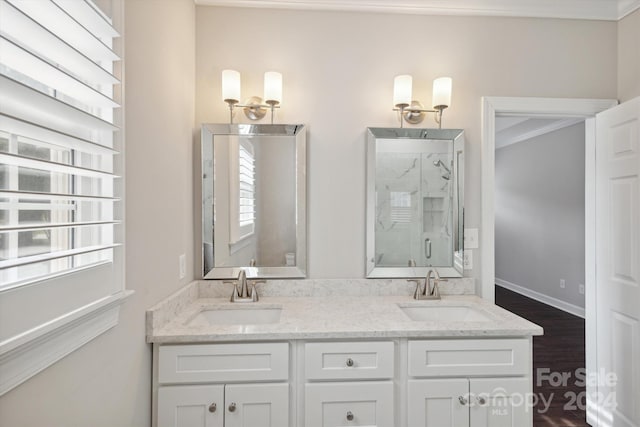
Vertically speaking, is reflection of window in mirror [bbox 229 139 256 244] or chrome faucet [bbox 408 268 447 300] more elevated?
reflection of window in mirror [bbox 229 139 256 244]

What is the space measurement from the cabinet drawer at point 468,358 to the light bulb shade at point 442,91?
1275 millimetres

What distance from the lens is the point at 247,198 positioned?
6.39 ft

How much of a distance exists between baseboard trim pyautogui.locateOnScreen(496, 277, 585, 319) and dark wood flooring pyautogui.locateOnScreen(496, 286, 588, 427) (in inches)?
3.5

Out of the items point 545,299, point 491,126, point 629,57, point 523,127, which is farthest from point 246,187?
point 545,299

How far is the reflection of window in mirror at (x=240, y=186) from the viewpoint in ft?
6.35

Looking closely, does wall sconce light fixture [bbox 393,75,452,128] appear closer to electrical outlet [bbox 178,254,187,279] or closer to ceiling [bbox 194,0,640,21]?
ceiling [bbox 194,0,640,21]

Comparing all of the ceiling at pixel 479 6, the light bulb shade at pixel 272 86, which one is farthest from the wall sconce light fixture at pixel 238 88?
the ceiling at pixel 479 6

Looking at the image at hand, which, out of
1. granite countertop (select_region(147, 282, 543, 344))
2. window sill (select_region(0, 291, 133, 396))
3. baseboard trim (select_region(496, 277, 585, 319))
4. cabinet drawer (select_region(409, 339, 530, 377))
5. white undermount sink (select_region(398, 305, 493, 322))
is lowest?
baseboard trim (select_region(496, 277, 585, 319))

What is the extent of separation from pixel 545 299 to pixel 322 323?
4.63 metres

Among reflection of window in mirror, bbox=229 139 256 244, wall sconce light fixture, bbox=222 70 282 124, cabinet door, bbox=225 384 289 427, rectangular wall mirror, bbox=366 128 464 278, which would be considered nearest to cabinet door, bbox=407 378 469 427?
cabinet door, bbox=225 384 289 427

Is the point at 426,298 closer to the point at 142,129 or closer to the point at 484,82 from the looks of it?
the point at 484,82

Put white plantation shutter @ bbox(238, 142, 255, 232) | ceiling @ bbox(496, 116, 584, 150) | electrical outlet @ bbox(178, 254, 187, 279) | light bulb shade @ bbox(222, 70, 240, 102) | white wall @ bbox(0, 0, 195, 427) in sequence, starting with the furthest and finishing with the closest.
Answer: ceiling @ bbox(496, 116, 584, 150)
white plantation shutter @ bbox(238, 142, 255, 232)
light bulb shade @ bbox(222, 70, 240, 102)
electrical outlet @ bbox(178, 254, 187, 279)
white wall @ bbox(0, 0, 195, 427)

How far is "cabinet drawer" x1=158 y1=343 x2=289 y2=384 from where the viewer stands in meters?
1.40

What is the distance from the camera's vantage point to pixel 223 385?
1.41 m
